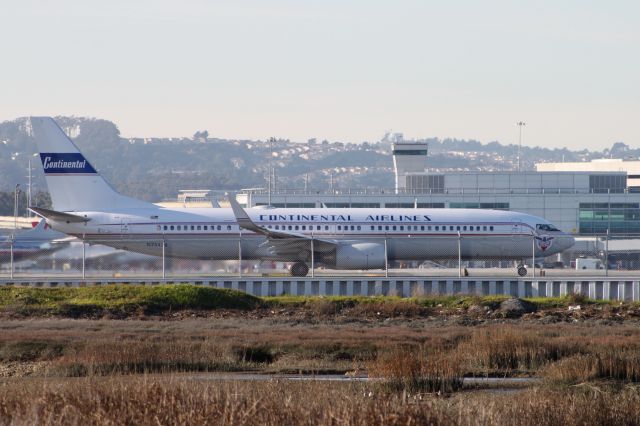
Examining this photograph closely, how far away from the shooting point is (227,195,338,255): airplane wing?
54312 mm

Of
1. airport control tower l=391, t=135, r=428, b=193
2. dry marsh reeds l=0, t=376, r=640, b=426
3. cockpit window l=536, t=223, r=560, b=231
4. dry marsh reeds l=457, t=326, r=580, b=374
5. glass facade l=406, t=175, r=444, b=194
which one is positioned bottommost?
dry marsh reeds l=457, t=326, r=580, b=374

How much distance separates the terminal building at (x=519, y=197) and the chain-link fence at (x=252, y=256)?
45300 mm

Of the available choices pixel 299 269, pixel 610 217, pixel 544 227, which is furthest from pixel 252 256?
pixel 610 217

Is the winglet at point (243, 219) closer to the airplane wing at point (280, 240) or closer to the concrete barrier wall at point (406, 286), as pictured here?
the airplane wing at point (280, 240)

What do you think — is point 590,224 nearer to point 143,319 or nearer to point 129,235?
point 129,235

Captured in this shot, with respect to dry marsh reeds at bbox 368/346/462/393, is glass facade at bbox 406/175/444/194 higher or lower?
higher

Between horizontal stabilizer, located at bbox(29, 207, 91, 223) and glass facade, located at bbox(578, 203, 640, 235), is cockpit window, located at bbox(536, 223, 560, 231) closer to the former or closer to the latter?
horizontal stabilizer, located at bbox(29, 207, 91, 223)

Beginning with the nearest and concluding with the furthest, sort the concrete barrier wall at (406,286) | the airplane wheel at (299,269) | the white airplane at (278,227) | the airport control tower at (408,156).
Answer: the concrete barrier wall at (406,286) < the airplane wheel at (299,269) < the white airplane at (278,227) < the airport control tower at (408,156)

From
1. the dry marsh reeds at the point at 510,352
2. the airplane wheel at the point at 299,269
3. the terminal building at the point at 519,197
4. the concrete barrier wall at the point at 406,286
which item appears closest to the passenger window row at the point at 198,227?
the airplane wheel at the point at 299,269

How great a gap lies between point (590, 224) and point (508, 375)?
9407cm

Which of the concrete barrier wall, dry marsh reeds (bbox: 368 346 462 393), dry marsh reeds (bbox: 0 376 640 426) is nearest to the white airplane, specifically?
the concrete barrier wall

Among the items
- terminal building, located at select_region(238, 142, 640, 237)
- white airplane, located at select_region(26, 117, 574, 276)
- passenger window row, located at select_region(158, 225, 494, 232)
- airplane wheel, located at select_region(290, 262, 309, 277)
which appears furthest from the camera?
A: terminal building, located at select_region(238, 142, 640, 237)

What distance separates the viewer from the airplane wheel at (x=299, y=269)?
54188mm

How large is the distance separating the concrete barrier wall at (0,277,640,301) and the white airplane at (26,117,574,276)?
7.16 m
